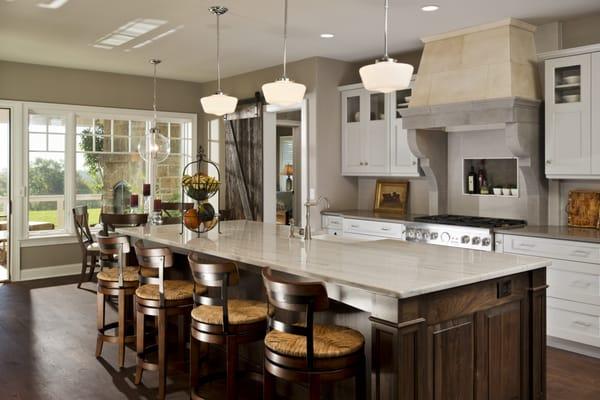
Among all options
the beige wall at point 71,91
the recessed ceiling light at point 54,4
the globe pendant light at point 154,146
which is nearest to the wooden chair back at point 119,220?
the globe pendant light at point 154,146

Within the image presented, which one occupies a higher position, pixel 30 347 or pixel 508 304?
pixel 508 304

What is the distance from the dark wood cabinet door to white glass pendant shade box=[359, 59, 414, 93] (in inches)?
51.6

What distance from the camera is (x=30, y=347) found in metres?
4.46

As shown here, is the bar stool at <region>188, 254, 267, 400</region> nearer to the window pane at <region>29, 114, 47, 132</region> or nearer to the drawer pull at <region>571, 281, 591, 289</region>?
the drawer pull at <region>571, 281, 591, 289</region>

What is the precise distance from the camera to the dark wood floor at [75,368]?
3574mm

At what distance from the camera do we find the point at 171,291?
11.9 ft

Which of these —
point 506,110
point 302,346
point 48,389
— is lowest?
point 48,389

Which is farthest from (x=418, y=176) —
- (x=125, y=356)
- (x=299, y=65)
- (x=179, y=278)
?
(x=125, y=356)

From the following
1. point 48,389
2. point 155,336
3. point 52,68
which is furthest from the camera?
point 52,68

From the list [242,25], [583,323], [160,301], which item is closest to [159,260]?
[160,301]

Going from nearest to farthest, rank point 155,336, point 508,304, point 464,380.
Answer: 1. point 464,380
2. point 508,304
3. point 155,336

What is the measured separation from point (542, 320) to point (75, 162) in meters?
6.34

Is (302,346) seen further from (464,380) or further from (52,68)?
(52,68)

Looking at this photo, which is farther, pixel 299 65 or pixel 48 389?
pixel 299 65
